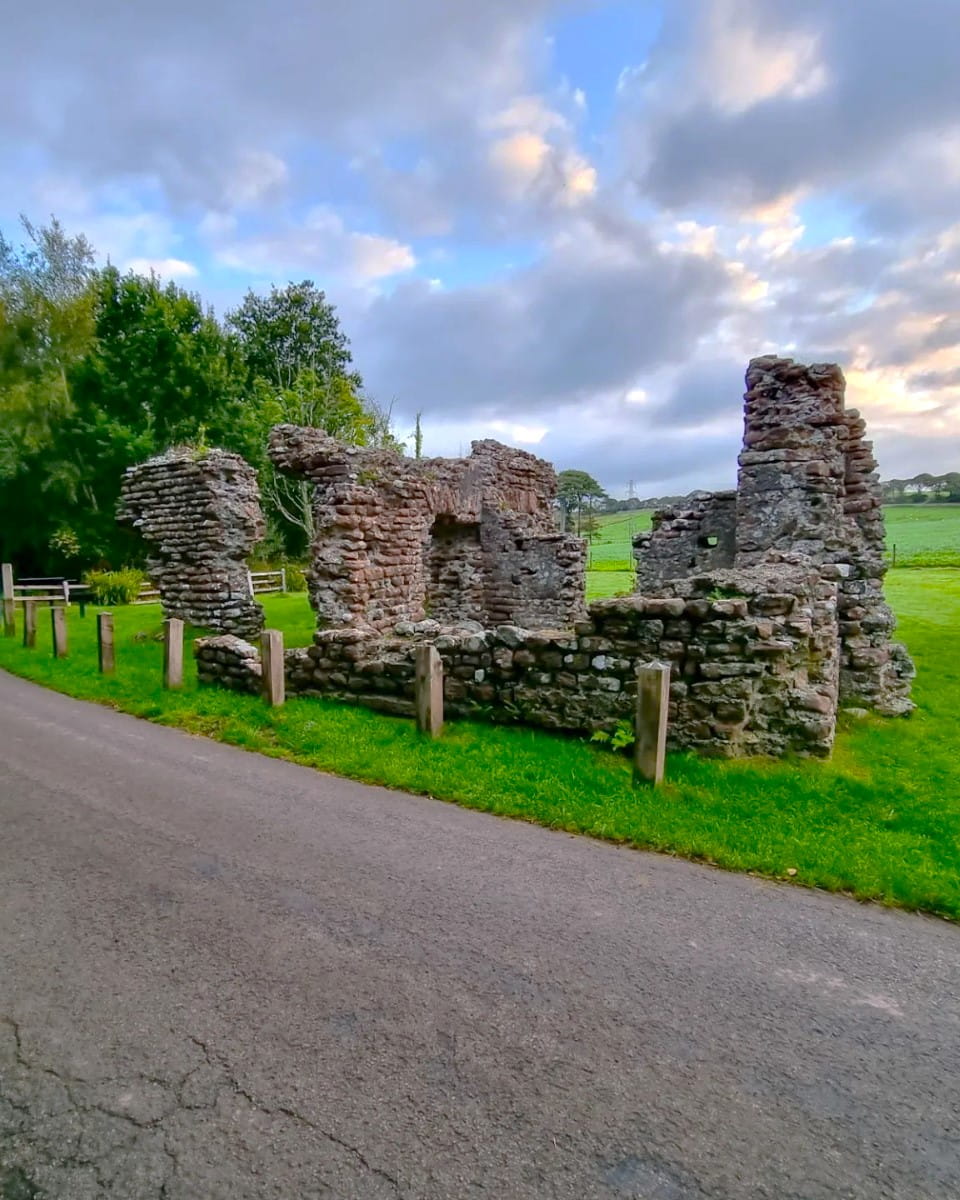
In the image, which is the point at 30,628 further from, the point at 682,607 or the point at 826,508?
the point at 826,508

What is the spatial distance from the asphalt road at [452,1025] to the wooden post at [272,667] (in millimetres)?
3500

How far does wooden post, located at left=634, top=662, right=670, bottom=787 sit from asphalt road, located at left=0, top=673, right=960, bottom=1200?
1127 millimetres

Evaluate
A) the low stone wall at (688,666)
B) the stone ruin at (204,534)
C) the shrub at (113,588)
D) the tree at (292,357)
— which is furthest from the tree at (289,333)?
the low stone wall at (688,666)

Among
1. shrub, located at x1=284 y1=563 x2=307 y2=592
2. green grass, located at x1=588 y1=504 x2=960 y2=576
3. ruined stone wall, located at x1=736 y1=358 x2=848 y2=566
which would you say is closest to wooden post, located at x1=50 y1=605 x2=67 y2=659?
ruined stone wall, located at x1=736 y1=358 x2=848 y2=566

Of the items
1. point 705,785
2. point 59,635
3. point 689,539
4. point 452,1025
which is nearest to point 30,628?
point 59,635

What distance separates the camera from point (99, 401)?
3303cm

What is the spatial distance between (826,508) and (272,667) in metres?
7.32

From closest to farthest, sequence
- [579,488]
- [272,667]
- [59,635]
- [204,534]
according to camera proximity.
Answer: [272,667] < [59,635] < [204,534] < [579,488]

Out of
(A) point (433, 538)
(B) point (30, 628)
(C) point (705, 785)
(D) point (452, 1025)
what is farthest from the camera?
(A) point (433, 538)

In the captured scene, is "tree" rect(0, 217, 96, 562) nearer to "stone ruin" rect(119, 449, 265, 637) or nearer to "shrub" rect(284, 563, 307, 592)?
"shrub" rect(284, 563, 307, 592)

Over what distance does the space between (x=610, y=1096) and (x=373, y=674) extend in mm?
5751

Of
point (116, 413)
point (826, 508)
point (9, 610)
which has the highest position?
point (116, 413)

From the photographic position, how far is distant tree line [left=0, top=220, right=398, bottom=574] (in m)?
31.2

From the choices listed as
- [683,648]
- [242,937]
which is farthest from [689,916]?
[683,648]
